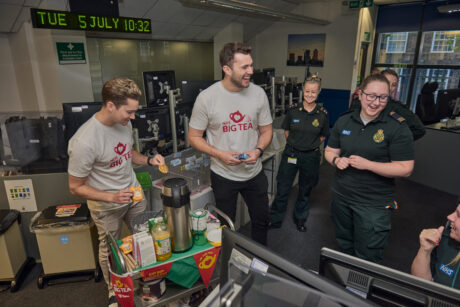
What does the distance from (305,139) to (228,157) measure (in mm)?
1222

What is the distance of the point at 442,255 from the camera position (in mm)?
1183

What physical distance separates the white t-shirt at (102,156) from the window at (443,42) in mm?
7424

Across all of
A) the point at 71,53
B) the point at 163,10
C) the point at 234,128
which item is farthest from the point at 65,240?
the point at 163,10

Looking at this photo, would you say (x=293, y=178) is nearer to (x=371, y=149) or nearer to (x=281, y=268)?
(x=371, y=149)

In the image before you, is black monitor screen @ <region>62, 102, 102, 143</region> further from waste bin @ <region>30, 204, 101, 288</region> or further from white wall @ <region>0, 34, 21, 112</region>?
white wall @ <region>0, 34, 21, 112</region>

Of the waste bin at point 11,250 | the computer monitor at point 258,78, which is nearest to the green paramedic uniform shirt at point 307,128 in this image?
the computer monitor at point 258,78

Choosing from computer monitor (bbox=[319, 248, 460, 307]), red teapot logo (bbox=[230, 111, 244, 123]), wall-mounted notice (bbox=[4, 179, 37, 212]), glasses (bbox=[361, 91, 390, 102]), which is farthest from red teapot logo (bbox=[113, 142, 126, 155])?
glasses (bbox=[361, 91, 390, 102])

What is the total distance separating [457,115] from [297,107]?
317cm

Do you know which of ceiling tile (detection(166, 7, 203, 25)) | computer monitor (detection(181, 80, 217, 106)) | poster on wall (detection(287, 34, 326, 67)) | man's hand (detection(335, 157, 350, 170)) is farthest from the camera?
poster on wall (detection(287, 34, 326, 67))

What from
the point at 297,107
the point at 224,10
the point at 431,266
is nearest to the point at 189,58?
the point at 224,10

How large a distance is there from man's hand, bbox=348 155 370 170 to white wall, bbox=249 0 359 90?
6.16m

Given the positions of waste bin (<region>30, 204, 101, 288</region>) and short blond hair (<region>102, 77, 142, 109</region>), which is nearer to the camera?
short blond hair (<region>102, 77, 142, 109</region>)

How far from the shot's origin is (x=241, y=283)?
0.73 meters

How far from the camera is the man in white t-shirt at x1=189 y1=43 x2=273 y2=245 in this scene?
73.1 inches
